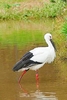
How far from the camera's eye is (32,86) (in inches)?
396

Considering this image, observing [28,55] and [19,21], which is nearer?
[28,55]

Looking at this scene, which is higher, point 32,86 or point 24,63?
point 24,63

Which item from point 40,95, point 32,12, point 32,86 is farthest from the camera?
point 32,12

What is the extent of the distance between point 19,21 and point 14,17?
1391 millimetres

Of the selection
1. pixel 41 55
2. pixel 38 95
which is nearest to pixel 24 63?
pixel 41 55

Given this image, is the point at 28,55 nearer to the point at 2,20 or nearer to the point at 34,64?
the point at 34,64

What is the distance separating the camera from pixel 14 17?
31906 mm

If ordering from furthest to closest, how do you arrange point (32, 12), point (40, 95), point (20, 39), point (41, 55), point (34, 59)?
point (32, 12), point (20, 39), point (41, 55), point (34, 59), point (40, 95)

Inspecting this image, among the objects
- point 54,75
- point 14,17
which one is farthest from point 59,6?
point 54,75

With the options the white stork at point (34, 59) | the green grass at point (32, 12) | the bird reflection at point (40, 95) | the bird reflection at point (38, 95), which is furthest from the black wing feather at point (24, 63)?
the green grass at point (32, 12)

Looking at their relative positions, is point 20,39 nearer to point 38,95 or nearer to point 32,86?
point 32,86

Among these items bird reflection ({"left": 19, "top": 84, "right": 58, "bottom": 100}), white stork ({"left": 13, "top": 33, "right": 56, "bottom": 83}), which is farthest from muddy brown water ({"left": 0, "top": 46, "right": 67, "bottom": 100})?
white stork ({"left": 13, "top": 33, "right": 56, "bottom": 83})

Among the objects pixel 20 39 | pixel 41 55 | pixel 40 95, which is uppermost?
pixel 20 39

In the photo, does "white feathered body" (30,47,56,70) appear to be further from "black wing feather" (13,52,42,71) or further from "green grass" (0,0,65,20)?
"green grass" (0,0,65,20)
